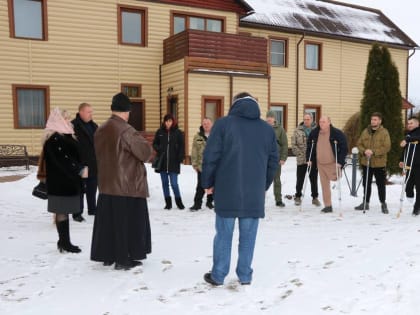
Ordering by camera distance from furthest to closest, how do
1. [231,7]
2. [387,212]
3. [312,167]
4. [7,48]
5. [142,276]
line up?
[231,7] < [7,48] < [312,167] < [387,212] < [142,276]

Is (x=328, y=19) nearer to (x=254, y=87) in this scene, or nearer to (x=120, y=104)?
(x=254, y=87)

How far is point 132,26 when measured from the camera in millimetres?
16125

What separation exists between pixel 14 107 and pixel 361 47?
53.9ft

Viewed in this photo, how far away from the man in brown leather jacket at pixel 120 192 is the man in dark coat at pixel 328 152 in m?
4.48

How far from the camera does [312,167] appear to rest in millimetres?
8695

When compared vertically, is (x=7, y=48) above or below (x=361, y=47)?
below

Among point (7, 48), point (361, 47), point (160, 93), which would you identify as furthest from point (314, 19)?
point (7, 48)

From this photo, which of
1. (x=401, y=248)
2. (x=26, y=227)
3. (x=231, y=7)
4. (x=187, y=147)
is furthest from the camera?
(x=231, y=7)

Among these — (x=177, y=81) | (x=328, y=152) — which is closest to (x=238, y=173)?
(x=328, y=152)

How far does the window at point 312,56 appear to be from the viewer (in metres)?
20.6

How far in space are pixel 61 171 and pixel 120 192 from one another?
105cm

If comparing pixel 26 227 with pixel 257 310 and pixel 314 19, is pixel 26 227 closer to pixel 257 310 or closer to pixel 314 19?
pixel 257 310

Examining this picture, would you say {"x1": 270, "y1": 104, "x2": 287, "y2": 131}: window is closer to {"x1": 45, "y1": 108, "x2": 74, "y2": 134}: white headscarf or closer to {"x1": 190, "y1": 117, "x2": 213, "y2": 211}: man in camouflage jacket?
{"x1": 190, "y1": 117, "x2": 213, "y2": 211}: man in camouflage jacket

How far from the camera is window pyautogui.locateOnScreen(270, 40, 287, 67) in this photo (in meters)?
19.7
